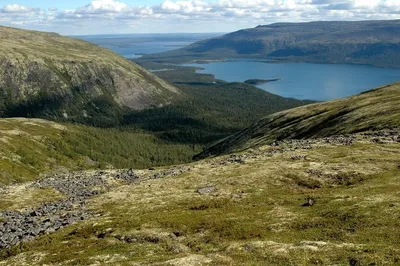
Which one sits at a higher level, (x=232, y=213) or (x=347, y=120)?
(x=347, y=120)

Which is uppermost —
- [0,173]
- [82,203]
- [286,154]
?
[286,154]

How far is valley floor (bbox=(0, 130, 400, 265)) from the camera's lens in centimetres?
3900

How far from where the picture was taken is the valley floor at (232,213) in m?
39.0

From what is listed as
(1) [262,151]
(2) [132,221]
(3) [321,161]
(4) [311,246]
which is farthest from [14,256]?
(1) [262,151]

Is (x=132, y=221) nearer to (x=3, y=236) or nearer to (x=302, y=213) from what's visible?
(x=3, y=236)

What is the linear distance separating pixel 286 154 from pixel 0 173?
127m

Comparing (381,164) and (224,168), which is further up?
(381,164)

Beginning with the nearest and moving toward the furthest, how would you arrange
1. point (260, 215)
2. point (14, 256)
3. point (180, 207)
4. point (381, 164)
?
point (14, 256) < point (260, 215) < point (180, 207) < point (381, 164)

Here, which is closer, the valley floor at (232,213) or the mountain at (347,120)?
the valley floor at (232,213)

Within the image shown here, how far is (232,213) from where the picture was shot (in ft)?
179

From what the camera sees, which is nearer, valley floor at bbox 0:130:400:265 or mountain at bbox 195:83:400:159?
valley floor at bbox 0:130:400:265

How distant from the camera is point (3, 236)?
5484 centimetres

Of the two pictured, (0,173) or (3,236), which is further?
(0,173)

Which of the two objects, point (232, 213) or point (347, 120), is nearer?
point (232, 213)
